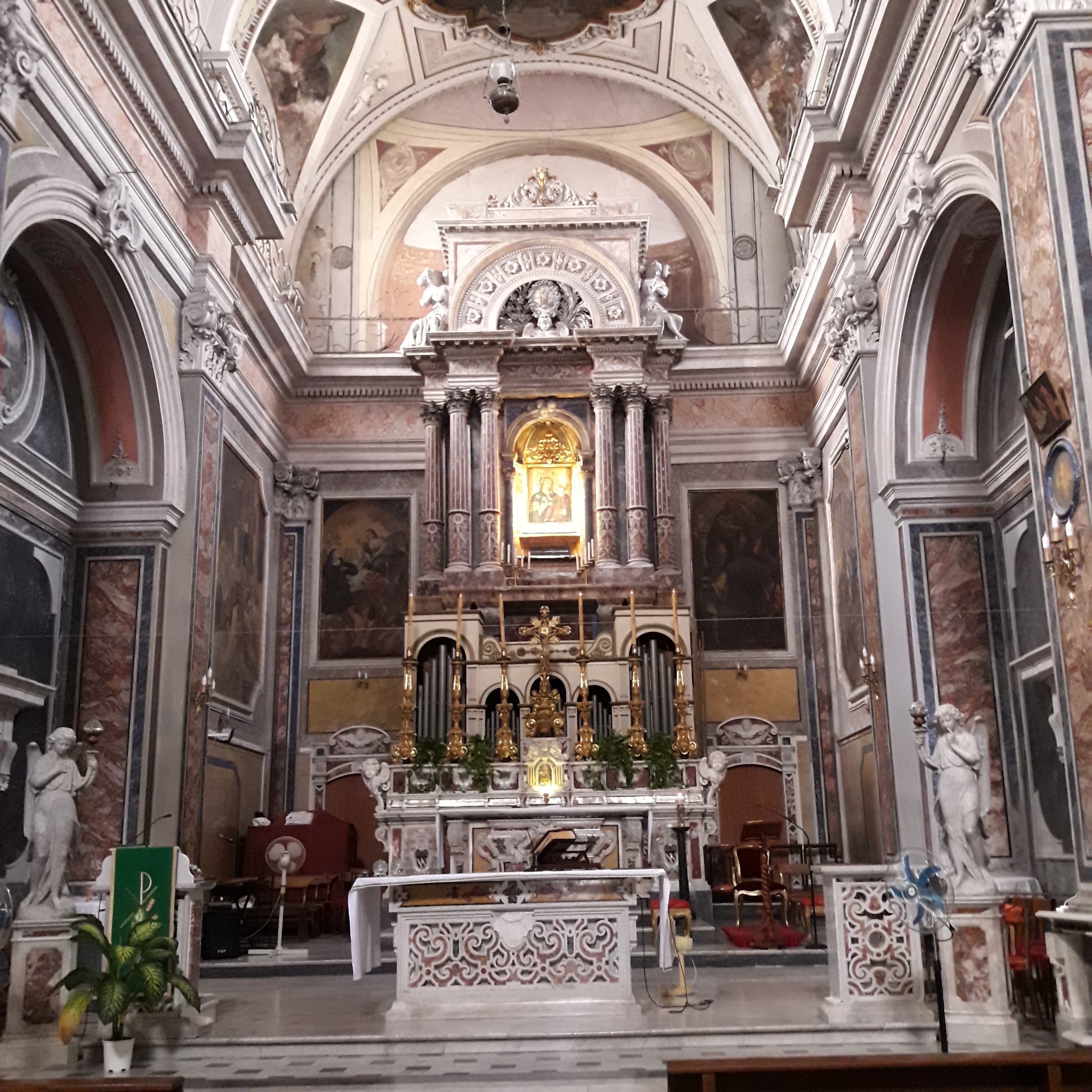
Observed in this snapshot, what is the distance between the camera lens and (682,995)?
882cm

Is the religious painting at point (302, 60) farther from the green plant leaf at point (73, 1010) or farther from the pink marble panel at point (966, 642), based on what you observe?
the green plant leaf at point (73, 1010)

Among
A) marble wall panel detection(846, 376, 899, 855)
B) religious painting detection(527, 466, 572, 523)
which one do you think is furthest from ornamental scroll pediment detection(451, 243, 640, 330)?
marble wall panel detection(846, 376, 899, 855)

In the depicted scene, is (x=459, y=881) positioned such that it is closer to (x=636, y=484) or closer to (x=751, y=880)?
(x=751, y=880)

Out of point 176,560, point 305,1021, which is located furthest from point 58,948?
point 176,560

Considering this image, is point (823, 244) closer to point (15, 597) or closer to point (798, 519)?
point (798, 519)

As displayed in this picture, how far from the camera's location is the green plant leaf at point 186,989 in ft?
24.2

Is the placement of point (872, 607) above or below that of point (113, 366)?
below

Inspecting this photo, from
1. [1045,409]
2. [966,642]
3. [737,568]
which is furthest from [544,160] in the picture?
[1045,409]

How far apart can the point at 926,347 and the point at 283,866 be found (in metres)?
7.96

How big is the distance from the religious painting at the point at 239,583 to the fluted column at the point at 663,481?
5532 mm

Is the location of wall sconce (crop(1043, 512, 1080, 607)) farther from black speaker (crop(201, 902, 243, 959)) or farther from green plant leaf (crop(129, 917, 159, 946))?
black speaker (crop(201, 902, 243, 959))

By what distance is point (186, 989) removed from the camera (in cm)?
741

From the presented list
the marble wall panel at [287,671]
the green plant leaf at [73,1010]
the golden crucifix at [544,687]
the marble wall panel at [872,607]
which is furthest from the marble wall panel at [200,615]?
the marble wall panel at [872,607]

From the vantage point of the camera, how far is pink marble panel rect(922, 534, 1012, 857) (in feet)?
37.5
